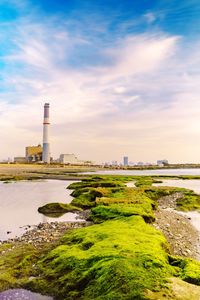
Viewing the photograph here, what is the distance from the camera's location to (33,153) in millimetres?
160000

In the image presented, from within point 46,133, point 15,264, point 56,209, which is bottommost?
point 15,264

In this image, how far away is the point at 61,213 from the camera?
77.8ft

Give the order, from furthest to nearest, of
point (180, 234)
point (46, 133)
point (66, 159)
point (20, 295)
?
point (66, 159)
point (46, 133)
point (180, 234)
point (20, 295)

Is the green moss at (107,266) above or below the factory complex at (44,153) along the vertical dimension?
below

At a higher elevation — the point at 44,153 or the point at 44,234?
the point at 44,153

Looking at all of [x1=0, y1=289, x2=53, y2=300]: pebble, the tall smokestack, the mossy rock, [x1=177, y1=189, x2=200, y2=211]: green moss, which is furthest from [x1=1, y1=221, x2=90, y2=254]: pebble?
the tall smokestack

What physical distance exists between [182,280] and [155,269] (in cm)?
71

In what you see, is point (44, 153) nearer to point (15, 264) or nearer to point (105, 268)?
point (15, 264)

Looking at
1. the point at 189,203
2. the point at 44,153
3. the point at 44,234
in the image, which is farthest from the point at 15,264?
the point at 44,153

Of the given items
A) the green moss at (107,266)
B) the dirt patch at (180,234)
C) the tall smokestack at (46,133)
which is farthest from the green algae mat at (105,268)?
the tall smokestack at (46,133)

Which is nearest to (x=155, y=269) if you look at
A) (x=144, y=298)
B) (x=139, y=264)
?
(x=139, y=264)

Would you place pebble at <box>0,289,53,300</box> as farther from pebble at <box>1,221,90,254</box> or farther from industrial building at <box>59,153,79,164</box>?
industrial building at <box>59,153,79,164</box>

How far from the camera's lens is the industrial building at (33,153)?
157 m

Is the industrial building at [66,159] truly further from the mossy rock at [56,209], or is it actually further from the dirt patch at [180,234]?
the dirt patch at [180,234]
